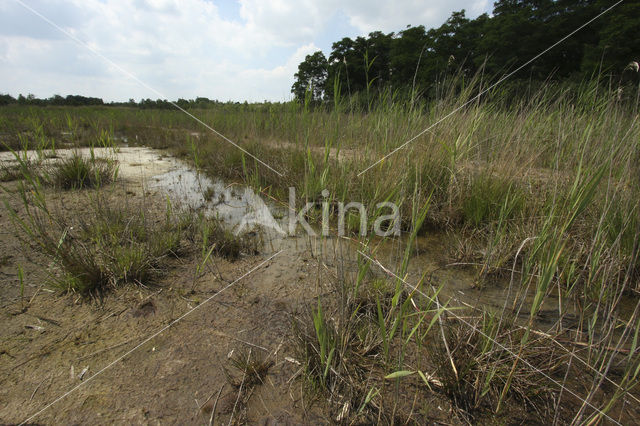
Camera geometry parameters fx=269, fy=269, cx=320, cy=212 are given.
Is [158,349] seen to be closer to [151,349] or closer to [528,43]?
[151,349]

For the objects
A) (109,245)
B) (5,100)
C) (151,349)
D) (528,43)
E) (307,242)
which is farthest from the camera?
(5,100)

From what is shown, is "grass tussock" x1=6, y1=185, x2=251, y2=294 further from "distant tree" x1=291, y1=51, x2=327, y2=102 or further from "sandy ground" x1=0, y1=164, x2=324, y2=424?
"distant tree" x1=291, y1=51, x2=327, y2=102

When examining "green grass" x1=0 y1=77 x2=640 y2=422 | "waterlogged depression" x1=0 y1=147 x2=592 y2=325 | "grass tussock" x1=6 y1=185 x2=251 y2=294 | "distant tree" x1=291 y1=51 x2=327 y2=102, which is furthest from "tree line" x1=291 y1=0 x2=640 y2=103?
"grass tussock" x1=6 y1=185 x2=251 y2=294

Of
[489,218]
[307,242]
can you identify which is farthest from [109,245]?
[489,218]

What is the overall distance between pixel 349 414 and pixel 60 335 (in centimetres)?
127

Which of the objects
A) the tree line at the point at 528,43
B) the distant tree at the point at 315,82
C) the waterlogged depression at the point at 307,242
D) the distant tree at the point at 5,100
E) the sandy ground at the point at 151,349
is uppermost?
the tree line at the point at 528,43

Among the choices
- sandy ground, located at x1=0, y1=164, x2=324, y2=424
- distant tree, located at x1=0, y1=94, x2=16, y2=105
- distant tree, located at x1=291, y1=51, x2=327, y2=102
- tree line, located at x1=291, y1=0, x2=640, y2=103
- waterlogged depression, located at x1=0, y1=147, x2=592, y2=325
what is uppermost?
tree line, located at x1=291, y1=0, x2=640, y2=103

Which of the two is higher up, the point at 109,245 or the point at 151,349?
the point at 109,245

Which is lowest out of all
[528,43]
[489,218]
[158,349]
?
[158,349]

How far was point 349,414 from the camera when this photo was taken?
2.92 feet

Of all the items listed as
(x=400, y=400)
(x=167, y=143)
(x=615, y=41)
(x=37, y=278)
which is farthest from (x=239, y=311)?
(x=615, y=41)

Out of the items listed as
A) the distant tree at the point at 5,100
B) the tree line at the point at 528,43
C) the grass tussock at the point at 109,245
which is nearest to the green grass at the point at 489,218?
the grass tussock at the point at 109,245

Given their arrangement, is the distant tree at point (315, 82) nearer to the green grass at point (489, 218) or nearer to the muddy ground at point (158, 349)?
the green grass at point (489, 218)

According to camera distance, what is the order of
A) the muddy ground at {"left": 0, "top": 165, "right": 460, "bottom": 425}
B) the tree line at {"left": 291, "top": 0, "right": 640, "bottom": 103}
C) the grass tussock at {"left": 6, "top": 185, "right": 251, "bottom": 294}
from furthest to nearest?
the tree line at {"left": 291, "top": 0, "right": 640, "bottom": 103} → the grass tussock at {"left": 6, "top": 185, "right": 251, "bottom": 294} → the muddy ground at {"left": 0, "top": 165, "right": 460, "bottom": 425}
